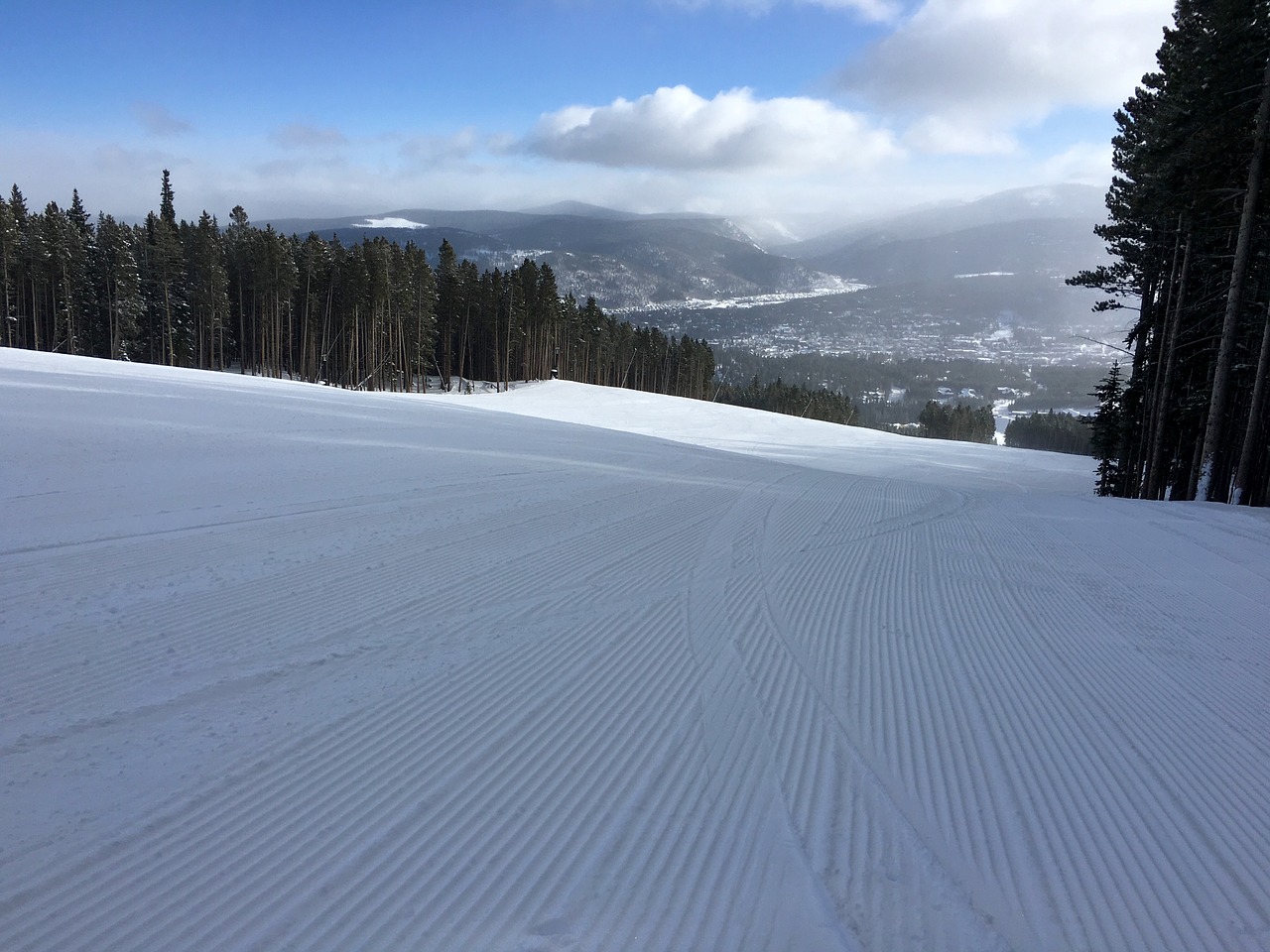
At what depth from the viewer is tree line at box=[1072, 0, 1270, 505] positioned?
48.8 feet

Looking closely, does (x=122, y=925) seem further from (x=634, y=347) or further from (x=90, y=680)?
(x=634, y=347)

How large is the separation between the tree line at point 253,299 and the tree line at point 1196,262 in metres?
42.3

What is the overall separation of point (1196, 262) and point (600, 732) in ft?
77.1

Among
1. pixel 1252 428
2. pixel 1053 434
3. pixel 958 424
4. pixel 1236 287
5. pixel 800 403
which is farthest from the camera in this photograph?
pixel 1053 434

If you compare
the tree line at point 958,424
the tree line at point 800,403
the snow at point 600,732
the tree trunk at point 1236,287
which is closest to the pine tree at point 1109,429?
the tree trunk at point 1236,287

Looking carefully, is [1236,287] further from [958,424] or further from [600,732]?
[958,424]

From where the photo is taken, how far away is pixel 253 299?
54.5m

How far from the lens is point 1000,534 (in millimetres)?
10797

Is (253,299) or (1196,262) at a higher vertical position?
(253,299)

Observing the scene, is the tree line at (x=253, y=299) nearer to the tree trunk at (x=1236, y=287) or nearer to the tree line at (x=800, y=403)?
the tree line at (x=800, y=403)

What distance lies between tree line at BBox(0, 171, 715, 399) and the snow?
1793 inches

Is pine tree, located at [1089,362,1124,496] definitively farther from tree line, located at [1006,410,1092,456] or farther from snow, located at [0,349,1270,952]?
tree line, located at [1006,410,1092,456]

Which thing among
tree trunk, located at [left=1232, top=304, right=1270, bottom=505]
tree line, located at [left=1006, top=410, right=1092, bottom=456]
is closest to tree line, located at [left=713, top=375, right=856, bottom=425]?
tree line, located at [left=1006, top=410, right=1092, bottom=456]

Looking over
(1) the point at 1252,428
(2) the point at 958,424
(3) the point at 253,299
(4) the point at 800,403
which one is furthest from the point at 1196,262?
(2) the point at 958,424
